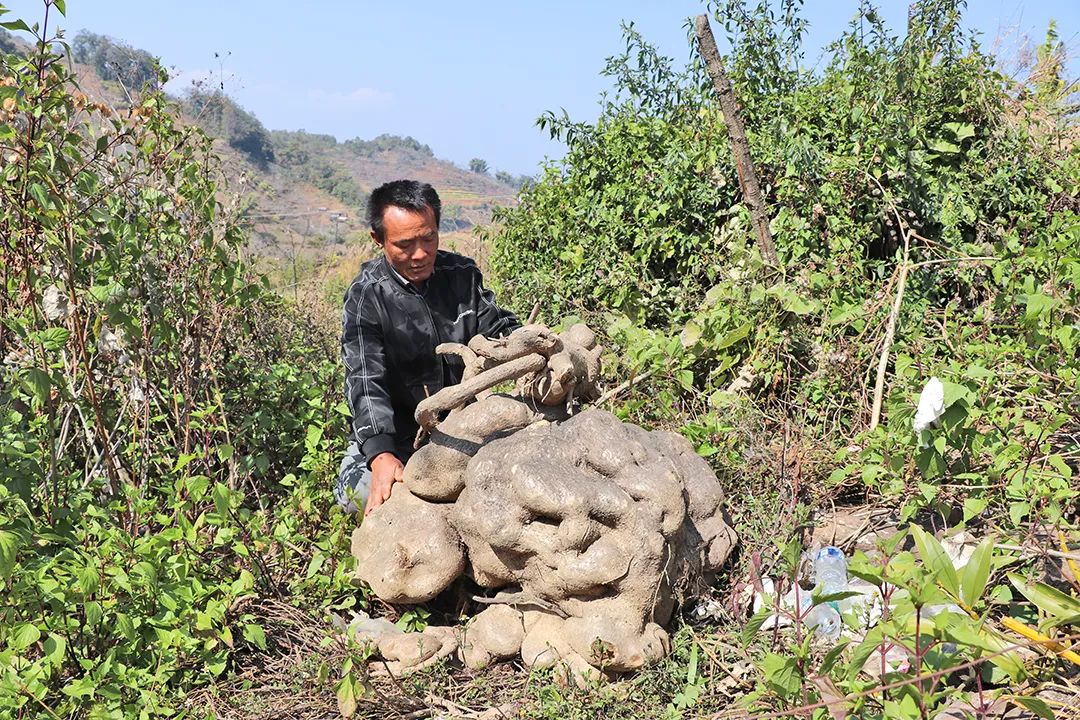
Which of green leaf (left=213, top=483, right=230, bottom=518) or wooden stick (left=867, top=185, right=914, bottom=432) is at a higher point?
wooden stick (left=867, top=185, right=914, bottom=432)

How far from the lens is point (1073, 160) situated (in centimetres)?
533

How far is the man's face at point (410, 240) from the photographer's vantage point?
3562mm

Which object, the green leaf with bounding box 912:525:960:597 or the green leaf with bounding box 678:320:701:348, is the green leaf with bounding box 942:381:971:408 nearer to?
the green leaf with bounding box 912:525:960:597

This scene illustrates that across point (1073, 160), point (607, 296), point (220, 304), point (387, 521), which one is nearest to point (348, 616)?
point (387, 521)

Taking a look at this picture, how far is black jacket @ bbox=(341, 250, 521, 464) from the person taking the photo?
11.9ft

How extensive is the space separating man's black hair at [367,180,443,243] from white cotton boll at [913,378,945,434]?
6.14ft

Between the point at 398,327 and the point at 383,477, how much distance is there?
0.68 m

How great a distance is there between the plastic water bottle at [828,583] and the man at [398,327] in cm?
154

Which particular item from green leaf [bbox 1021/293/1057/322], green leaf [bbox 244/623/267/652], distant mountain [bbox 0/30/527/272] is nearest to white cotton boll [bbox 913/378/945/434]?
green leaf [bbox 1021/293/1057/322]

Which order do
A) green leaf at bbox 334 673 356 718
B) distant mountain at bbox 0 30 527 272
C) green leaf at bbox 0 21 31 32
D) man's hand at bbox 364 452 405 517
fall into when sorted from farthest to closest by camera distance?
distant mountain at bbox 0 30 527 272 < man's hand at bbox 364 452 405 517 < green leaf at bbox 334 673 356 718 < green leaf at bbox 0 21 31 32

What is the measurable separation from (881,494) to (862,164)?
2.28 meters

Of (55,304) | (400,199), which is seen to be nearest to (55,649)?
(55,304)

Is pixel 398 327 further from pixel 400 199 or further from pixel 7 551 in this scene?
pixel 7 551

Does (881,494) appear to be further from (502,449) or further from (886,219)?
(886,219)
